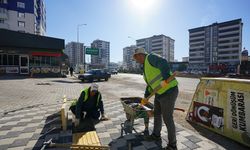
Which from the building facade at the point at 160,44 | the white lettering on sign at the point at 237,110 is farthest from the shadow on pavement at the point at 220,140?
the building facade at the point at 160,44

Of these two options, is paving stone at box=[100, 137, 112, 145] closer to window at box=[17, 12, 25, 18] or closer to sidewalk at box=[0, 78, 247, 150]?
sidewalk at box=[0, 78, 247, 150]

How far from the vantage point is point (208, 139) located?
4.75 meters

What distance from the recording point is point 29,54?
93.9 ft

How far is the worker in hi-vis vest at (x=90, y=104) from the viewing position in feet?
17.7

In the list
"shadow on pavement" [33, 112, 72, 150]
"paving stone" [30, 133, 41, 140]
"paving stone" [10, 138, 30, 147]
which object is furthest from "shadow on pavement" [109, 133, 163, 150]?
"paving stone" [10, 138, 30, 147]

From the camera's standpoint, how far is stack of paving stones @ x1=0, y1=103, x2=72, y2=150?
435cm

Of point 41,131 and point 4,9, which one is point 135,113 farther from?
point 4,9

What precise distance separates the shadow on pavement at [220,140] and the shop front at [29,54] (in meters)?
27.3

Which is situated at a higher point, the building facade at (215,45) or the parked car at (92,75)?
the building facade at (215,45)

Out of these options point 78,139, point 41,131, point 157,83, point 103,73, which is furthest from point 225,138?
point 103,73

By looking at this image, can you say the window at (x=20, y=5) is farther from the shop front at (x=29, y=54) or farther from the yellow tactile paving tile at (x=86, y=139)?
the yellow tactile paving tile at (x=86, y=139)

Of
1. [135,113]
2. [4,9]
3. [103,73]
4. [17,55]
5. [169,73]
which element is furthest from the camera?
[4,9]

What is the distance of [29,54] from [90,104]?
86.1 feet

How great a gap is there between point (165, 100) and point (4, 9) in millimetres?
64315
